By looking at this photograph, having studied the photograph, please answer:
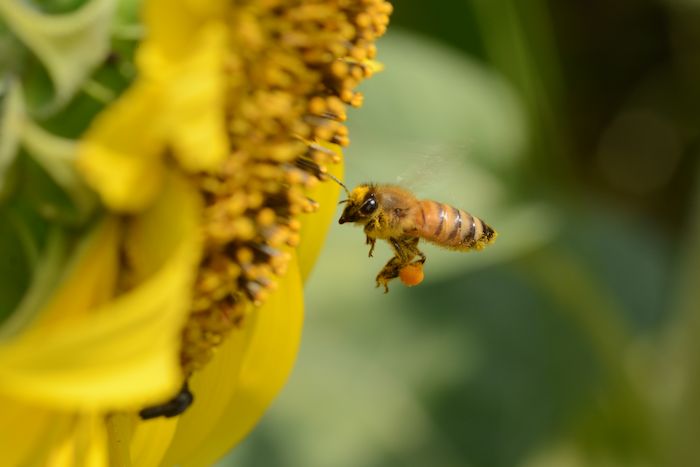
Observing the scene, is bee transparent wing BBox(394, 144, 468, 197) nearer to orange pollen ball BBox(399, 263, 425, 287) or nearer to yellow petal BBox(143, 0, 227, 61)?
orange pollen ball BBox(399, 263, 425, 287)

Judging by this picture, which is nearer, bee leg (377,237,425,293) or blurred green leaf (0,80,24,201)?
blurred green leaf (0,80,24,201)

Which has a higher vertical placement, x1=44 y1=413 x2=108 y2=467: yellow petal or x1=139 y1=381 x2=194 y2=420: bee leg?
x1=44 y1=413 x2=108 y2=467: yellow petal

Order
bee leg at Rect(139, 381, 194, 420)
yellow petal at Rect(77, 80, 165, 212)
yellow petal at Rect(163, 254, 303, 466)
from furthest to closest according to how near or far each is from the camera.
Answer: yellow petal at Rect(163, 254, 303, 466) → bee leg at Rect(139, 381, 194, 420) → yellow petal at Rect(77, 80, 165, 212)

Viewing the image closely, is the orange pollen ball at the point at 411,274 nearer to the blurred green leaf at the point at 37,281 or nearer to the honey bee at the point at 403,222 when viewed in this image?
the honey bee at the point at 403,222

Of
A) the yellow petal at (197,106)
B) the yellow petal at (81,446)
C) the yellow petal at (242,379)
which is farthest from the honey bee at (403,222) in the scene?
the yellow petal at (197,106)

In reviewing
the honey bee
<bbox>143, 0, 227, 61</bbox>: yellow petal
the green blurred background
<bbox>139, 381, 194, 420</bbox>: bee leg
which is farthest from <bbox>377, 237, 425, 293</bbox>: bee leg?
the green blurred background

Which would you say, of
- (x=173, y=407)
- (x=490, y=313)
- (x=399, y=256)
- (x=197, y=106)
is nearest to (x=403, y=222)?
(x=399, y=256)

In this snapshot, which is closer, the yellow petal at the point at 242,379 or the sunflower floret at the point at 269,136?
the sunflower floret at the point at 269,136
